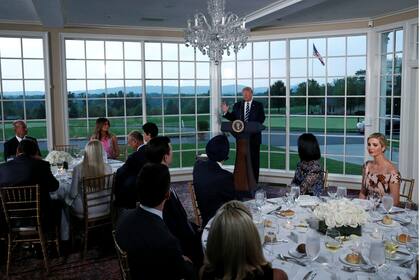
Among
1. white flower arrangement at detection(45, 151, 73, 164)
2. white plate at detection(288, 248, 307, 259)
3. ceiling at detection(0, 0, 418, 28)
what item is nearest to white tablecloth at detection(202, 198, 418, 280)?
white plate at detection(288, 248, 307, 259)

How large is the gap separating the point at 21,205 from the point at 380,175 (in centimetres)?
345

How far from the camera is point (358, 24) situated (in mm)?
7305

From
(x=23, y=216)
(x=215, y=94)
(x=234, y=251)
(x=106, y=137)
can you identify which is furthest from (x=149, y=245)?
(x=215, y=94)

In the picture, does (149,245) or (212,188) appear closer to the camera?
(149,245)

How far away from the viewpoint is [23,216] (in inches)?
166

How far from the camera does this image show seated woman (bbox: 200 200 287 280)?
1.78 metres

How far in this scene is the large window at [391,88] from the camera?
22.2 ft

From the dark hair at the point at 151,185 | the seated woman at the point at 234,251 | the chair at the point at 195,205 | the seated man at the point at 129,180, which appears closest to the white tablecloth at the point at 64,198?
the seated man at the point at 129,180

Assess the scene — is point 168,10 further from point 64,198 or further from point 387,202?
point 387,202

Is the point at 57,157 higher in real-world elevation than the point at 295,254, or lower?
higher

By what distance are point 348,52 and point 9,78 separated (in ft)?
19.2

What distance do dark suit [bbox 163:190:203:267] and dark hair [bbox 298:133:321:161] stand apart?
4.19ft

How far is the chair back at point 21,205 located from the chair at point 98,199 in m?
0.51

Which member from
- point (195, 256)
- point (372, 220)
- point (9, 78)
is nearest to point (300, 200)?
point (372, 220)
